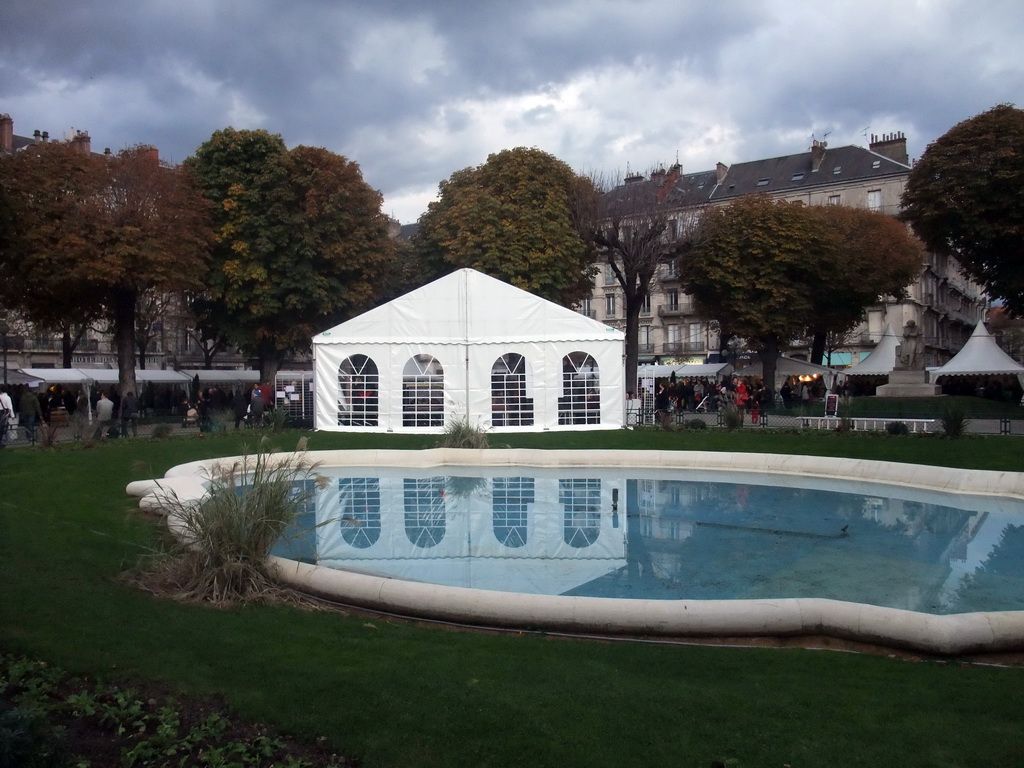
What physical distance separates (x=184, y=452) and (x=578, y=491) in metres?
9.64

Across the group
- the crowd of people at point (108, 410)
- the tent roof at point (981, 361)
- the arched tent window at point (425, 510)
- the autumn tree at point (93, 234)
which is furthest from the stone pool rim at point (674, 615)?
the tent roof at point (981, 361)


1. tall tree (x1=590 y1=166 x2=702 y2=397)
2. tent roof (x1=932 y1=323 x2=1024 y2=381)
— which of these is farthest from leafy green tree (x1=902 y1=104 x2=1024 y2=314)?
tall tree (x1=590 y1=166 x2=702 y2=397)

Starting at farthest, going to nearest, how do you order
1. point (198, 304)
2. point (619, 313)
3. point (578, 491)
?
point (619, 313) < point (198, 304) < point (578, 491)

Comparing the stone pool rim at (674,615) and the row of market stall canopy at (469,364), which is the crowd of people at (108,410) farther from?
the stone pool rim at (674,615)

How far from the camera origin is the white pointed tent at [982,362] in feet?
121

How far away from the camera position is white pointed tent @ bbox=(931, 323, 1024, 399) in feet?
121

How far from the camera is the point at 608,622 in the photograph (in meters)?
7.12

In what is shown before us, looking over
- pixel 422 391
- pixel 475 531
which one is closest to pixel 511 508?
pixel 475 531

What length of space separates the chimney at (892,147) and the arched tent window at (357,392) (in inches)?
1933

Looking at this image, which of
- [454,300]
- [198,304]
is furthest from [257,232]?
[454,300]

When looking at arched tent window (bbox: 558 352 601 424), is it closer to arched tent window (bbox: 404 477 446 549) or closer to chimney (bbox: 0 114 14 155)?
arched tent window (bbox: 404 477 446 549)

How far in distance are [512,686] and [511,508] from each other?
367 inches

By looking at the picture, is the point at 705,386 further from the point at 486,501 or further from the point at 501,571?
the point at 501,571

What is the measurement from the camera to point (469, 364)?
90.1ft
